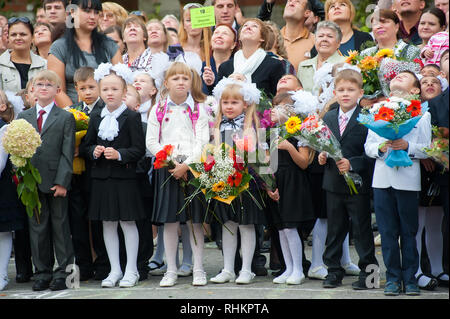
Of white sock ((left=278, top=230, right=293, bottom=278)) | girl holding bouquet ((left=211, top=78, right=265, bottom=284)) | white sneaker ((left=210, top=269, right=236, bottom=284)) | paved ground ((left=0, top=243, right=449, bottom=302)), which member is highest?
girl holding bouquet ((left=211, top=78, right=265, bottom=284))

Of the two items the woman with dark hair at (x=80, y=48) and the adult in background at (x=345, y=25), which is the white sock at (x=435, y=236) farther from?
the woman with dark hair at (x=80, y=48)

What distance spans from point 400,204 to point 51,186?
325 cm

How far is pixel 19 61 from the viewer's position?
368 inches

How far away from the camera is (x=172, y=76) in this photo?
776cm

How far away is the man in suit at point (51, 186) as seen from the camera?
7535 millimetres

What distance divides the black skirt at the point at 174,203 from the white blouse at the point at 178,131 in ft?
0.82

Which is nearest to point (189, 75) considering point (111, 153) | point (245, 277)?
point (111, 153)

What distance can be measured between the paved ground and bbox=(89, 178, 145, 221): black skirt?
26.9 inches

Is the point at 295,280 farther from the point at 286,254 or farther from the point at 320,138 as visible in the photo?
the point at 320,138

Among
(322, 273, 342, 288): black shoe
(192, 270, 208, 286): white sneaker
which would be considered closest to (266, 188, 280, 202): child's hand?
(322, 273, 342, 288): black shoe

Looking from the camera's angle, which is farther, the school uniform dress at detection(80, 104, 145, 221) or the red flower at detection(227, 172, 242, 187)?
the school uniform dress at detection(80, 104, 145, 221)

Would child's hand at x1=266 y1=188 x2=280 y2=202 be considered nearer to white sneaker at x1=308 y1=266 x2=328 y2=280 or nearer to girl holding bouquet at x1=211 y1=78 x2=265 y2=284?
girl holding bouquet at x1=211 y1=78 x2=265 y2=284

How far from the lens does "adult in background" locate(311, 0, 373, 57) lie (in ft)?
30.1

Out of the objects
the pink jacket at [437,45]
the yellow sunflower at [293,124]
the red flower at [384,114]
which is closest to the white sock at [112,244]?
the yellow sunflower at [293,124]
